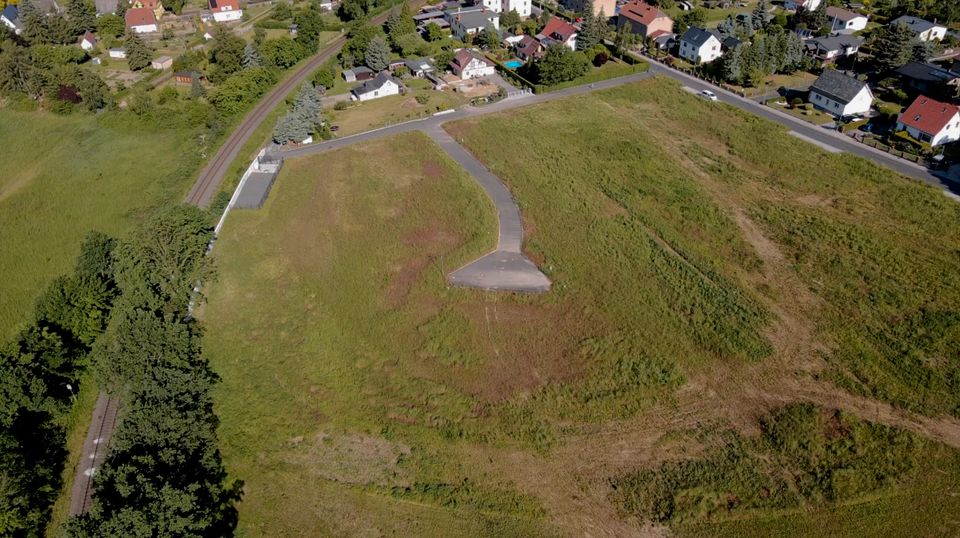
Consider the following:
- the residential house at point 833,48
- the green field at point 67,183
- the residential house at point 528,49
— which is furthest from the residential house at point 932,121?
the green field at point 67,183

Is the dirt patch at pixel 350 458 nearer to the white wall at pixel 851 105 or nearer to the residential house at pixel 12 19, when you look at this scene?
the white wall at pixel 851 105

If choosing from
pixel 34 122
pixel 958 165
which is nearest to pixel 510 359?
pixel 958 165

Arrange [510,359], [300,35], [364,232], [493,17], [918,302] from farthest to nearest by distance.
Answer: [493,17], [300,35], [364,232], [918,302], [510,359]

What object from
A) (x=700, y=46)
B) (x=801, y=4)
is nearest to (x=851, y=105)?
(x=700, y=46)

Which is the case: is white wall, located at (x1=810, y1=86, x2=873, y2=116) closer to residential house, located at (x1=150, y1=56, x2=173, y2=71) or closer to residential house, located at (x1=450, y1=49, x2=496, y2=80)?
residential house, located at (x1=450, y1=49, x2=496, y2=80)

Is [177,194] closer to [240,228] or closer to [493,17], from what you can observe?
[240,228]
